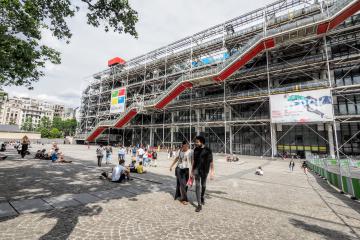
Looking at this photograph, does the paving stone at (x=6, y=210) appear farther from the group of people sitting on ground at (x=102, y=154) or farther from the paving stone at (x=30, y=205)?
the group of people sitting on ground at (x=102, y=154)

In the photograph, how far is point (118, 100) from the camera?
36.2 m

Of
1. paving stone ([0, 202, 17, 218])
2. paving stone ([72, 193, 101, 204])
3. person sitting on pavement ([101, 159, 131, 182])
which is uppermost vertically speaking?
person sitting on pavement ([101, 159, 131, 182])

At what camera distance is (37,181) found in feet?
22.3

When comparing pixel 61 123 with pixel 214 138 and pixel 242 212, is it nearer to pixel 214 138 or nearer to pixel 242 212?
pixel 214 138

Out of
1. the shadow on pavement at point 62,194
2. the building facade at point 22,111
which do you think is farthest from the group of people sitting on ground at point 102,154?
the building facade at point 22,111

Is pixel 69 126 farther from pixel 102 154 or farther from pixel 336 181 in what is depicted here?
pixel 336 181

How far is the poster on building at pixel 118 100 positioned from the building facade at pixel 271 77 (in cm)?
400

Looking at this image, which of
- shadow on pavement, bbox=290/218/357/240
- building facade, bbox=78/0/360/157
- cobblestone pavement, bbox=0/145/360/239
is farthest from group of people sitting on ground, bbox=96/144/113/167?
building facade, bbox=78/0/360/157

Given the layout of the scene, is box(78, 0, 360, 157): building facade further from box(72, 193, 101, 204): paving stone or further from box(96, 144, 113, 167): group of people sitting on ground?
box(72, 193, 101, 204): paving stone

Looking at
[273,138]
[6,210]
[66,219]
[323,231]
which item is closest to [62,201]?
[6,210]

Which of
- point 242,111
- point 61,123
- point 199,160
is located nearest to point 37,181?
point 199,160

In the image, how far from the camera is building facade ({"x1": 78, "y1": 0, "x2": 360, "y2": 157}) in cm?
1875

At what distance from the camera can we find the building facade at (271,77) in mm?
18750

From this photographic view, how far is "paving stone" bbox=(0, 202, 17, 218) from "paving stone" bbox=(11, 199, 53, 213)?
95 millimetres
